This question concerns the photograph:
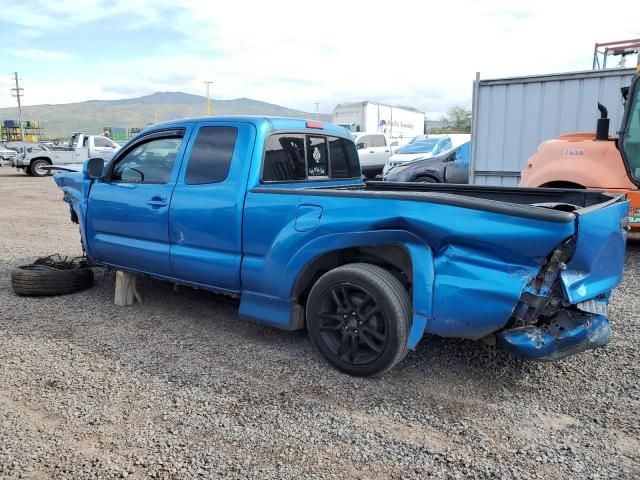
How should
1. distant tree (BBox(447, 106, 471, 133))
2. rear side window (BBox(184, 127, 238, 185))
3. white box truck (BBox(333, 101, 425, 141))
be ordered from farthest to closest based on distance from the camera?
distant tree (BBox(447, 106, 471, 133)) < white box truck (BBox(333, 101, 425, 141)) < rear side window (BBox(184, 127, 238, 185))

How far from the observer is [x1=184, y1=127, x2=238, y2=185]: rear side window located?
4.16 m

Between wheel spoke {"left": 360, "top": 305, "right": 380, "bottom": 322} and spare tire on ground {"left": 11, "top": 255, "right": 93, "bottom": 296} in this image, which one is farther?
spare tire on ground {"left": 11, "top": 255, "right": 93, "bottom": 296}

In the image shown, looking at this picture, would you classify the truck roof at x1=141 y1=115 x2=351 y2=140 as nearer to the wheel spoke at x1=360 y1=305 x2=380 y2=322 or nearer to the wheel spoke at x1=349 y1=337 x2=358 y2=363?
the wheel spoke at x1=360 y1=305 x2=380 y2=322

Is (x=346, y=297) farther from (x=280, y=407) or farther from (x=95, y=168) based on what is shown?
(x=95, y=168)

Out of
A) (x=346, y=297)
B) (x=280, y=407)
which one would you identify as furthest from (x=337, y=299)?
(x=280, y=407)

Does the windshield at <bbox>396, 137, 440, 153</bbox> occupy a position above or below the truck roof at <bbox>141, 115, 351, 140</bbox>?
below

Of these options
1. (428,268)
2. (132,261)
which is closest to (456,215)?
(428,268)

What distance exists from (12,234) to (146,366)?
705cm

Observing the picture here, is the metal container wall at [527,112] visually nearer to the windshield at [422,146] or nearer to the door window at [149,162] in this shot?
the windshield at [422,146]

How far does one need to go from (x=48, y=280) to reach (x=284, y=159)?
2.79 meters

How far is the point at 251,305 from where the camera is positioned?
4.01 meters

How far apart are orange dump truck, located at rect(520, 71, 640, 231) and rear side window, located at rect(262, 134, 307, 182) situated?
418 centimetres

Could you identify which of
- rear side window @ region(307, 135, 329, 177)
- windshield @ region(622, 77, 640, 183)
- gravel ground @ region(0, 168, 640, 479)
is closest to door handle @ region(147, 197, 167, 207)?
gravel ground @ region(0, 168, 640, 479)

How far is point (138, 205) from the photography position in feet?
15.2
